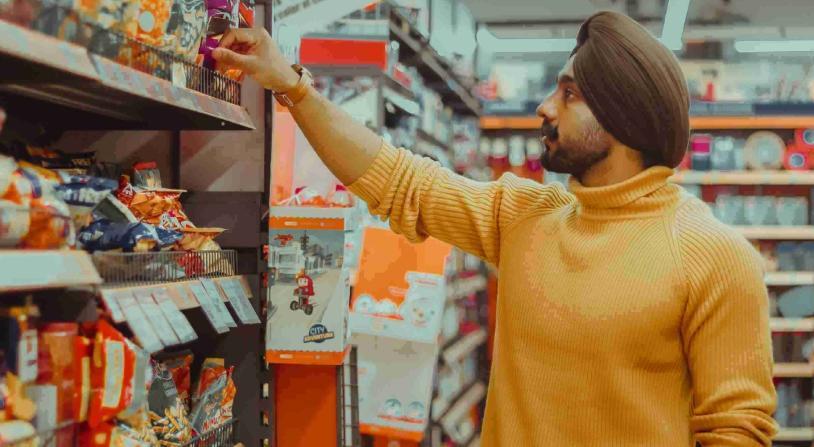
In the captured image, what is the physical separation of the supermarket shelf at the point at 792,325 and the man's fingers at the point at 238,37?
238 inches

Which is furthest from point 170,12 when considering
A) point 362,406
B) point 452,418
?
point 452,418

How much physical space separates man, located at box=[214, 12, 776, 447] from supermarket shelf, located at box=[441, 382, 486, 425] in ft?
10.6

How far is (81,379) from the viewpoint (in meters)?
1.36

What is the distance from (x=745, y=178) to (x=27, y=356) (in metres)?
6.60

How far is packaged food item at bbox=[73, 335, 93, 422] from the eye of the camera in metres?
1.35

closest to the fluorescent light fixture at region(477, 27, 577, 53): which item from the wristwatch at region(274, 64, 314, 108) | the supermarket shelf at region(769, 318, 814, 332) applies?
the supermarket shelf at region(769, 318, 814, 332)

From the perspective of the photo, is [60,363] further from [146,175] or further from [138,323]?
[146,175]

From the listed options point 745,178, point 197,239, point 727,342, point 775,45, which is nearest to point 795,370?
point 745,178

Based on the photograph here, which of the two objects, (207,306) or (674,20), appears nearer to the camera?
(207,306)

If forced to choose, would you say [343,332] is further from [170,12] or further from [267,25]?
[170,12]

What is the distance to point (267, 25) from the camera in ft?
7.57

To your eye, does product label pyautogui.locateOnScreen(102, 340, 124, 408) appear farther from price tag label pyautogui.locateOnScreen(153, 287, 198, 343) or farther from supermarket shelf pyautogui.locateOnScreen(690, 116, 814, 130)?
supermarket shelf pyautogui.locateOnScreen(690, 116, 814, 130)

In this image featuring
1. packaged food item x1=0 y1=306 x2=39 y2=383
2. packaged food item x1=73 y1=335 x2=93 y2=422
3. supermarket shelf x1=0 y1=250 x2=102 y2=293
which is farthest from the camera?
packaged food item x1=73 y1=335 x2=93 y2=422

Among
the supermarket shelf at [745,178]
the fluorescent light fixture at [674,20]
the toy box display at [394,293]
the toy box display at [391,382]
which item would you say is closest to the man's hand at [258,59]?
the toy box display at [394,293]
